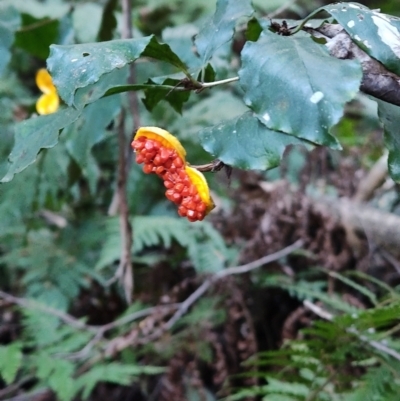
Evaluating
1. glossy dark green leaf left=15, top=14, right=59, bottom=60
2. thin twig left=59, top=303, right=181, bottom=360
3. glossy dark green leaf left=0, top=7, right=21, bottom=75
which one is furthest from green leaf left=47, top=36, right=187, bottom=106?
thin twig left=59, top=303, right=181, bottom=360

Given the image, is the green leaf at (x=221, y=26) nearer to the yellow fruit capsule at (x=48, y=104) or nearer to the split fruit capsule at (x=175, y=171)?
the split fruit capsule at (x=175, y=171)

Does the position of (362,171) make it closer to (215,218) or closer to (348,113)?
(215,218)

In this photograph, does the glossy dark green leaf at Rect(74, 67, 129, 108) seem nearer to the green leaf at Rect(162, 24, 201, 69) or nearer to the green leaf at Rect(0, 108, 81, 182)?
the green leaf at Rect(0, 108, 81, 182)

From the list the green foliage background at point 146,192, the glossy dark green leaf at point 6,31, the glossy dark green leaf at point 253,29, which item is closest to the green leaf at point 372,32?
the green foliage background at point 146,192

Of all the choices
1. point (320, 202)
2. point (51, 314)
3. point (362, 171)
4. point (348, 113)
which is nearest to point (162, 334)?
point (51, 314)

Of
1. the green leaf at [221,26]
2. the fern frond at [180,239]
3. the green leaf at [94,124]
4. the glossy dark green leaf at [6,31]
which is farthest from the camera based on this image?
the fern frond at [180,239]

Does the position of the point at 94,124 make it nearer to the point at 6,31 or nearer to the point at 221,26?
the point at 6,31

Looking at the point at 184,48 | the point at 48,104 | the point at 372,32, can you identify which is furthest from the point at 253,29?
the point at 48,104
